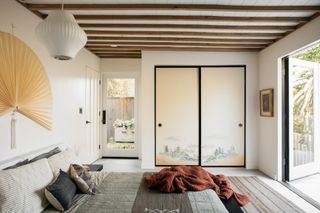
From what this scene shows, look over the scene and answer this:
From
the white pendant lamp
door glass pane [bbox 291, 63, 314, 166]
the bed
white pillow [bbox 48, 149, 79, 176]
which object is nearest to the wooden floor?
door glass pane [bbox 291, 63, 314, 166]

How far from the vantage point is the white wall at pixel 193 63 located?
4.61m

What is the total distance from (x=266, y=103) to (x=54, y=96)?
371cm

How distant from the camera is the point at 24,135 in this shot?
8.25 feet

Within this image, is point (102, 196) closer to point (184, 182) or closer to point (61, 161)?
point (61, 161)

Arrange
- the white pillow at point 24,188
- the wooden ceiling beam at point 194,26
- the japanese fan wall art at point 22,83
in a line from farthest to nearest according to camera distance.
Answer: the wooden ceiling beam at point 194,26 → the japanese fan wall art at point 22,83 → the white pillow at point 24,188

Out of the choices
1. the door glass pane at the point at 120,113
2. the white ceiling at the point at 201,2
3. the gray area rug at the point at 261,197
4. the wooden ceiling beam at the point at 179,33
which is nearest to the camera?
the white ceiling at the point at 201,2

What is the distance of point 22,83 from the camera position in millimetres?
2459

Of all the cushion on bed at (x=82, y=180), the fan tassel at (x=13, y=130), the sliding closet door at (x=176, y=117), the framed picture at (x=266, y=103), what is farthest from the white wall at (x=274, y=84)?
the fan tassel at (x=13, y=130)

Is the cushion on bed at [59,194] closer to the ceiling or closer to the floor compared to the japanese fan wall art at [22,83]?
closer to the floor

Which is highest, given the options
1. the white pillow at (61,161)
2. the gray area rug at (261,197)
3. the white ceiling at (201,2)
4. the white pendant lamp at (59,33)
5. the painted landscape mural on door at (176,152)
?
the white ceiling at (201,2)

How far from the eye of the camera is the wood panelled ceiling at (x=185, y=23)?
2.66m

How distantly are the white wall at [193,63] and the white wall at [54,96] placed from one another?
4.02 ft

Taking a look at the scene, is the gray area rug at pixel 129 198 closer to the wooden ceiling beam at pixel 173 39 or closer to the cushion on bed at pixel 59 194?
the cushion on bed at pixel 59 194

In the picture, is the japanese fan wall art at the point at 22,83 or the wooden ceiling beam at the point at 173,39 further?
the wooden ceiling beam at the point at 173,39
